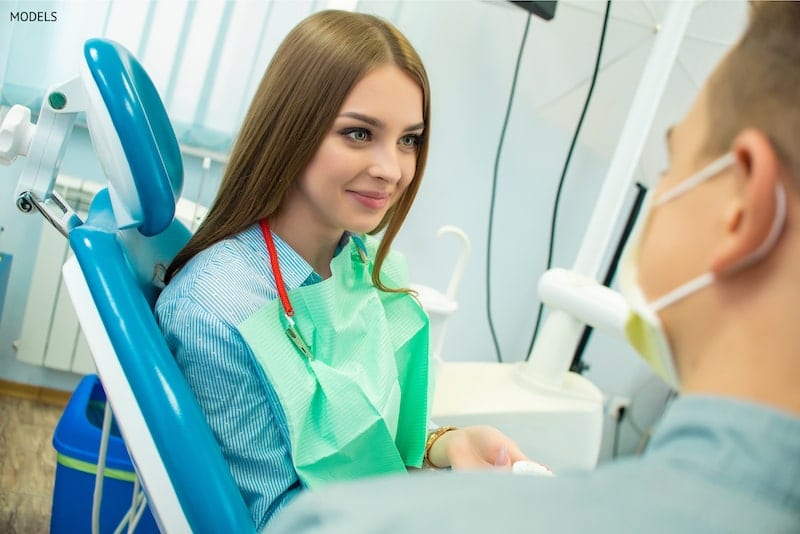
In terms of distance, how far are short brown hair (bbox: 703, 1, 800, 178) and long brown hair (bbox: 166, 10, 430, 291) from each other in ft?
2.00

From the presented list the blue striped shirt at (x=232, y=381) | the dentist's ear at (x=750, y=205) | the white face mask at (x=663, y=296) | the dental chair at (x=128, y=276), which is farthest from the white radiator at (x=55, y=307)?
the dentist's ear at (x=750, y=205)

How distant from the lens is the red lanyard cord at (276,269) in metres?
0.92

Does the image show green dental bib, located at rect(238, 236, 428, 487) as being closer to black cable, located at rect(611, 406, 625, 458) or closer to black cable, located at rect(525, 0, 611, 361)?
black cable, located at rect(525, 0, 611, 361)

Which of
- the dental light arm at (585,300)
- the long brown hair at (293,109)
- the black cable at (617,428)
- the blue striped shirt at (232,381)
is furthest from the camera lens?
the black cable at (617,428)

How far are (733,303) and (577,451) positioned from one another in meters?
1.27

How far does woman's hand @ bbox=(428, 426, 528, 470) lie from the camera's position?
3.27ft

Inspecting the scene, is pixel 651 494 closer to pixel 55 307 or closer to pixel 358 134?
pixel 358 134

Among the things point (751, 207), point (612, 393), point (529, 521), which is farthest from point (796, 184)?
point (612, 393)

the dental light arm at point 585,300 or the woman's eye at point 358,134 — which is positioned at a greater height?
the woman's eye at point 358,134

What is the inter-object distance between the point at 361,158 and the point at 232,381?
0.36 meters

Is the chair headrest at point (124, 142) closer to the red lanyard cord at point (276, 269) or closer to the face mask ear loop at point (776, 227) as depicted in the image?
the red lanyard cord at point (276, 269)

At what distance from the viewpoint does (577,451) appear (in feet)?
5.24

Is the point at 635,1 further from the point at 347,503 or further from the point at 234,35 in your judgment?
the point at 347,503

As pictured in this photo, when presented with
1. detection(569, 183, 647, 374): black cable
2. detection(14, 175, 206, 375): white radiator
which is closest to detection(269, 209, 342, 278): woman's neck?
detection(14, 175, 206, 375): white radiator
